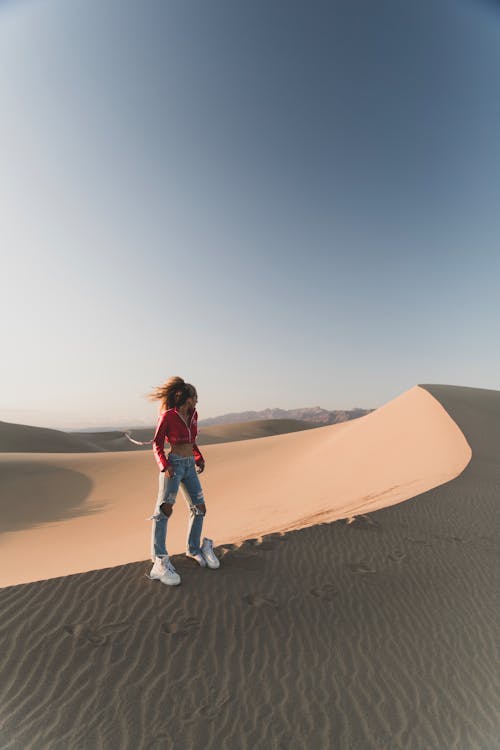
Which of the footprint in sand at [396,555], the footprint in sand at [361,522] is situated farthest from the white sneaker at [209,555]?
the footprint in sand at [361,522]

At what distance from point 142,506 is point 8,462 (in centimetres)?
826

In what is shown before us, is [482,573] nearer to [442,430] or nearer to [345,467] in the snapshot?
[345,467]

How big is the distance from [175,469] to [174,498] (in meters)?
0.32

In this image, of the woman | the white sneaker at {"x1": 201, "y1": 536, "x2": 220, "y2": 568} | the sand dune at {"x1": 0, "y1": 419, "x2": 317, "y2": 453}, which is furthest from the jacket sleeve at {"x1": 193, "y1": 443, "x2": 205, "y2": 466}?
the sand dune at {"x1": 0, "y1": 419, "x2": 317, "y2": 453}

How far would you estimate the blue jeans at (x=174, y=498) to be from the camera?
398cm

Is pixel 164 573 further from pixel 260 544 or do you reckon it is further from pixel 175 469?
pixel 260 544

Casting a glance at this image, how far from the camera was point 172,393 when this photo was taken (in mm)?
4180

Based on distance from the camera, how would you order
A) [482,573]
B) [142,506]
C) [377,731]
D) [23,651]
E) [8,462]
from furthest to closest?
1. [8,462]
2. [142,506]
3. [482,573]
4. [23,651]
5. [377,731]

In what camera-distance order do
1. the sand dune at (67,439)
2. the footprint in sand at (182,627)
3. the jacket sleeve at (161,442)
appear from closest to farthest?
the footprint in sand at (182,627)
the jacket sleeve at (161,442)
the sand dune at (67,439)

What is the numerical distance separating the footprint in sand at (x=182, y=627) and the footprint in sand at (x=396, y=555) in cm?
285

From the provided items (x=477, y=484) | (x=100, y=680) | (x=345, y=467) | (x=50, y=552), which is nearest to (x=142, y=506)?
(x=50, y=552)

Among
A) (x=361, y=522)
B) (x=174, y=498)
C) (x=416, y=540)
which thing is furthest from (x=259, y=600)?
(x=416, y=540)

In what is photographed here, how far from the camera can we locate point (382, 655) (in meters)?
3.44

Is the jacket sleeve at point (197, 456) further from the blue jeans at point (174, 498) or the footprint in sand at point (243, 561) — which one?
the footprint in sand at point (243, 561)
